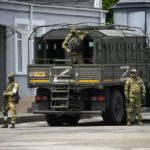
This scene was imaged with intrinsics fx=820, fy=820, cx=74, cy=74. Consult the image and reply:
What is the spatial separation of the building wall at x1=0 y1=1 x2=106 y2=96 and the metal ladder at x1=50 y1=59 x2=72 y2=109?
277 inches

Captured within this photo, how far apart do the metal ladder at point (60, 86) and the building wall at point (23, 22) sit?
7.03 m

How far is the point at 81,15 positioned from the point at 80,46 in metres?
11.3

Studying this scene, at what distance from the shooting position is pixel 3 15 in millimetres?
33469

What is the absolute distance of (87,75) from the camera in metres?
25.7

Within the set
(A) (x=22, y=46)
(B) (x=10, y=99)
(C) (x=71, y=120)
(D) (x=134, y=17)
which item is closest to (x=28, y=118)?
(C) (x=71, y=120)

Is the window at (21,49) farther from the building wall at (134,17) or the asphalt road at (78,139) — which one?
the asphalt road at (78,139)

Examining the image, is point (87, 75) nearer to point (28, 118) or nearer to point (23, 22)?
point (28, 118)

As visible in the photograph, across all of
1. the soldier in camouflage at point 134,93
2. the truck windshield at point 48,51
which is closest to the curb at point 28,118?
the truck windshield at point 48,51

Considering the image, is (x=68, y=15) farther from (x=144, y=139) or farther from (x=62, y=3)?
(x=144, y=139)

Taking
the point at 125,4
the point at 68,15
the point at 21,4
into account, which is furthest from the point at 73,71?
the point at 125,4

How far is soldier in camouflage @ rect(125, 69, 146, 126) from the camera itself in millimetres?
25828

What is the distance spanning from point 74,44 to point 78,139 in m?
7.45

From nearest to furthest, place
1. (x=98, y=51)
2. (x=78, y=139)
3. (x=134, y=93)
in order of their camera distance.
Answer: (x=78, y=139)
(x=134, y=93)
(x=98, y=51)

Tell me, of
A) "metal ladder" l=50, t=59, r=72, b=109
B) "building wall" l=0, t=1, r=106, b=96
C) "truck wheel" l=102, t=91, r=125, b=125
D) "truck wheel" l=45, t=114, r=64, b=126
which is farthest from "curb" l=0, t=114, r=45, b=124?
"building wall" l=0, t=1, r=106, b=96
